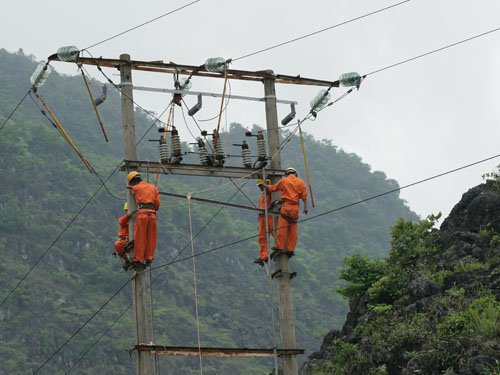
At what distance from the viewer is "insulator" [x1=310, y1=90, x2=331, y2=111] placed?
64.4 ft

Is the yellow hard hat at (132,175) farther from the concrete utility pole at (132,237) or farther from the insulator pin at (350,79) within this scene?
the insulator pin at (350,79)

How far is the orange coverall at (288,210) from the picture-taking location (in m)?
17.8

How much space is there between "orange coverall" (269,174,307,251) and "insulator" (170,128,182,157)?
1.94 metres

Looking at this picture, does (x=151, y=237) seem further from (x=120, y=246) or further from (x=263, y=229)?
(x=263, y=229)

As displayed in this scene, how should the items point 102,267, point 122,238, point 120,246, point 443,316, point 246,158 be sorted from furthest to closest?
point 102,267, point 443,316, point 246,158, point 122,238, point 120,246

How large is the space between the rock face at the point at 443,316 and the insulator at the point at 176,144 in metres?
7.60

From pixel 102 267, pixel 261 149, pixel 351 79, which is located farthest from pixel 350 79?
pixel 102 267

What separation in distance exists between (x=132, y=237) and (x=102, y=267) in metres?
92.0

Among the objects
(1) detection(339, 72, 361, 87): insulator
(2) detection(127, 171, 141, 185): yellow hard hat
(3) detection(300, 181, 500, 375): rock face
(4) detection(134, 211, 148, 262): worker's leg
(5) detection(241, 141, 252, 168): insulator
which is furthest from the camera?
(3) detection(300, 181, 500, 375): rock face

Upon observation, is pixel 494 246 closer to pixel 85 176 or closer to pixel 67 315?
pixel 67 315

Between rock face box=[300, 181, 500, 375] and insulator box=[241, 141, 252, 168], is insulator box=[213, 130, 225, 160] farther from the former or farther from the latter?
rock face box=[300, 181, 500, 375]

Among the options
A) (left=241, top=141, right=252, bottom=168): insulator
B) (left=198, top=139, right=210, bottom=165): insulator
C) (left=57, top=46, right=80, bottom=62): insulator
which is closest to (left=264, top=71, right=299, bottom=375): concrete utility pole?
(left=241, top=141, right=252, bottom=168): insulator

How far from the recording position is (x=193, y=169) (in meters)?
17.3

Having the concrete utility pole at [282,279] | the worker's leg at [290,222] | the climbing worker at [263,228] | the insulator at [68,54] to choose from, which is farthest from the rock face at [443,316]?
the insulator at [68,54]
